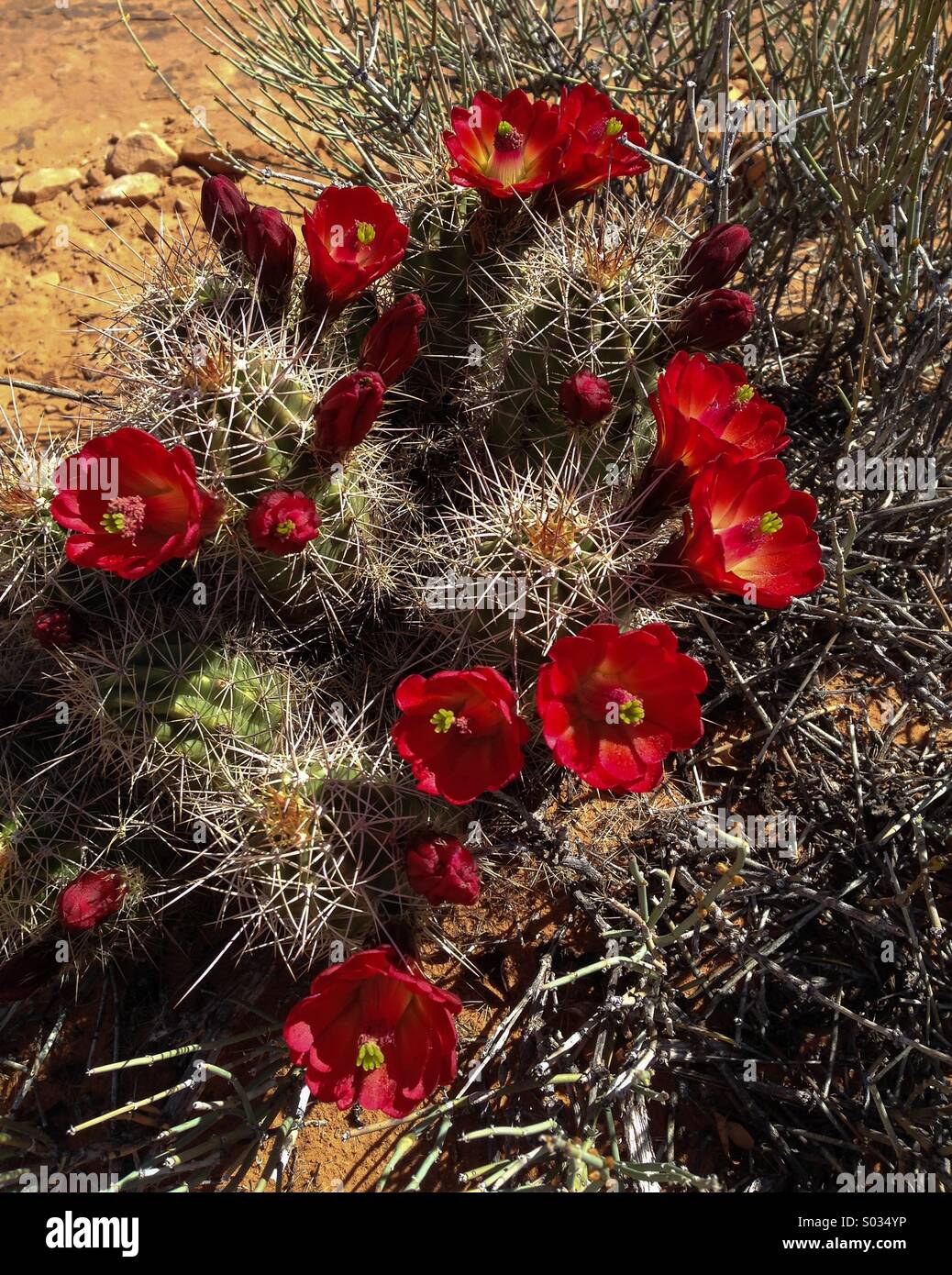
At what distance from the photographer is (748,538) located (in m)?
1.72

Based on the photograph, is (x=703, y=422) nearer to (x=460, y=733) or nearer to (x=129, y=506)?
(x=460, y=733)

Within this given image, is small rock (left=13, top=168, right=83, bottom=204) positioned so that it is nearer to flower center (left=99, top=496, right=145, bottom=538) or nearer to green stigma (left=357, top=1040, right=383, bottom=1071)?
flower center (left=99, top=496, right=145, bottom=538)

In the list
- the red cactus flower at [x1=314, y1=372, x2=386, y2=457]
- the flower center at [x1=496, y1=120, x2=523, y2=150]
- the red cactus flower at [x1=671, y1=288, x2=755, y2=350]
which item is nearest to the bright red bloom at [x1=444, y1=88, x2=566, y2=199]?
the flower center at [x1=496, y1=120, x2=523, y2=150]

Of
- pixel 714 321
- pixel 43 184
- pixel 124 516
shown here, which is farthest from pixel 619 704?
pixel 43 184

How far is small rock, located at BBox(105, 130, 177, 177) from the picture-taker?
420 cm

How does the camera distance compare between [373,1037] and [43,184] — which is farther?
[43,184]

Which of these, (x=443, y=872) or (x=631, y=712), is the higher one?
(x=631, y=712)

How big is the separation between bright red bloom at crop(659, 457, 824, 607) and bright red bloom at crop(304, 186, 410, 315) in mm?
850

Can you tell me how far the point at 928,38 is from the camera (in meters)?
2.19

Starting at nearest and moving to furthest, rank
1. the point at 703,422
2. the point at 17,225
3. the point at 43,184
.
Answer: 1. the point at 703,422
2. the point at 17,225
3. the point at 43,184

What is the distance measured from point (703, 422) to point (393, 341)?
2.17ft

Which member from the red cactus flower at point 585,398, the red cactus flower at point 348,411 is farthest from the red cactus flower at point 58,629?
the red cactus flower at point 585,398
